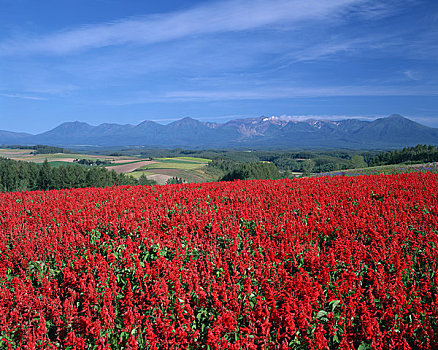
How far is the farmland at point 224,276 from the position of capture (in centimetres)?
405

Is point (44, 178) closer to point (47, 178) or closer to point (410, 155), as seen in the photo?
point (47, 178)

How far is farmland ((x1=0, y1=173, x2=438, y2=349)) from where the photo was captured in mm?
4055

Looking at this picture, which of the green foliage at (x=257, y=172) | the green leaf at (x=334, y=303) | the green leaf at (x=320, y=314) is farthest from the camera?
the green foliage at (x=257, y=172)

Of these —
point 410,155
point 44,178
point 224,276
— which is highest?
point 410,155

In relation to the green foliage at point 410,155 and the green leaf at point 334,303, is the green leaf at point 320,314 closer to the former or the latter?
the green leaf at point 334,303

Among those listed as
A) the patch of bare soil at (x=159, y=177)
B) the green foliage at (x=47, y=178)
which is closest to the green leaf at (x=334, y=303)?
the green foliage at (x=47, y=178)

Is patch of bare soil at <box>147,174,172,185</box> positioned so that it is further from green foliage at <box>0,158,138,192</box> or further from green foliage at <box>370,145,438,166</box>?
green foliage at <box>370,145,438,166</box>

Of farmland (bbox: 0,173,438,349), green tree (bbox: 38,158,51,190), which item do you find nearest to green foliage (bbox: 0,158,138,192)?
green tree (bbox: 38,158,51,190)

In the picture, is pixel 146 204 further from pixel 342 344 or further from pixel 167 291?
pixel 342 344

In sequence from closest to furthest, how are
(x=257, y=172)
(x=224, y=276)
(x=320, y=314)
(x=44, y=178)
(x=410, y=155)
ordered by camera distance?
(x=320, y=314)
(x=224, y=276)
(x=44, y=178)
(x=410, y=155)
(x=257, y=172)

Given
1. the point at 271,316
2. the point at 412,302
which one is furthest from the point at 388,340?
the point at 271,316

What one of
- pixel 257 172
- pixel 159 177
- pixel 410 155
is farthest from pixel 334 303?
pixel 159 177

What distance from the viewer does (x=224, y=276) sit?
520 centimetres

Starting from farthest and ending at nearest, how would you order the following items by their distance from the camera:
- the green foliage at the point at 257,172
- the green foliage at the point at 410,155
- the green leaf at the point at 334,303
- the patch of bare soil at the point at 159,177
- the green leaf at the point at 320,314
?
1. the patch of bare soil at the point at 159,177
2. the green foliage at the point at 257,172
3. the green foliage at the point at 410,155
4. the green leaf at the point at 334,303
5. the green leaf at the point at 320,314
